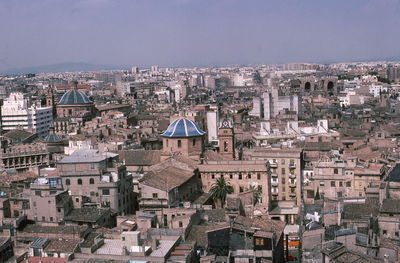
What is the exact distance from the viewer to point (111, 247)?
34.9m

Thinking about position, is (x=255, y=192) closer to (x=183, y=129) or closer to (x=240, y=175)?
(x=240, y=175)

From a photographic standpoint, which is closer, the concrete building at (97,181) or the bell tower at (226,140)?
the concrete building at (97,181)

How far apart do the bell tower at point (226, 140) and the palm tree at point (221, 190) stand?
9.26m

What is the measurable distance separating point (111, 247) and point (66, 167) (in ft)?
54.0

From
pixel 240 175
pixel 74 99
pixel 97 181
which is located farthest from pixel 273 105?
pixel 97 181

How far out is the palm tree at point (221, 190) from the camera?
187 ft

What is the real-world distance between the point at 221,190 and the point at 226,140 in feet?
37.4

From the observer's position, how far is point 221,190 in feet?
187

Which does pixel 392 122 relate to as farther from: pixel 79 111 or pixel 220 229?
pixel 220 229

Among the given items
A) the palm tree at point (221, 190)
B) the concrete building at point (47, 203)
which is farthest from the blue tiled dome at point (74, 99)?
the concrete building at point (47, 203)

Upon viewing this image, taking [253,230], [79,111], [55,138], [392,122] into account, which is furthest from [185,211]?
[79,111]

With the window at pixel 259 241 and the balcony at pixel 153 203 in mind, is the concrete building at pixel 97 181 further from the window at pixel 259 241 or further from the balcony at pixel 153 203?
the window at pixel 259 241

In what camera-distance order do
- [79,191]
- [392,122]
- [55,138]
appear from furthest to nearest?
[392,122] → [55,138] → [79,191]

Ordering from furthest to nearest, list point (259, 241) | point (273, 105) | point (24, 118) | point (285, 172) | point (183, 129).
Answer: point (273, 105), point (24, 118), point (285, 172), point (183, 129), point (259, 241)
